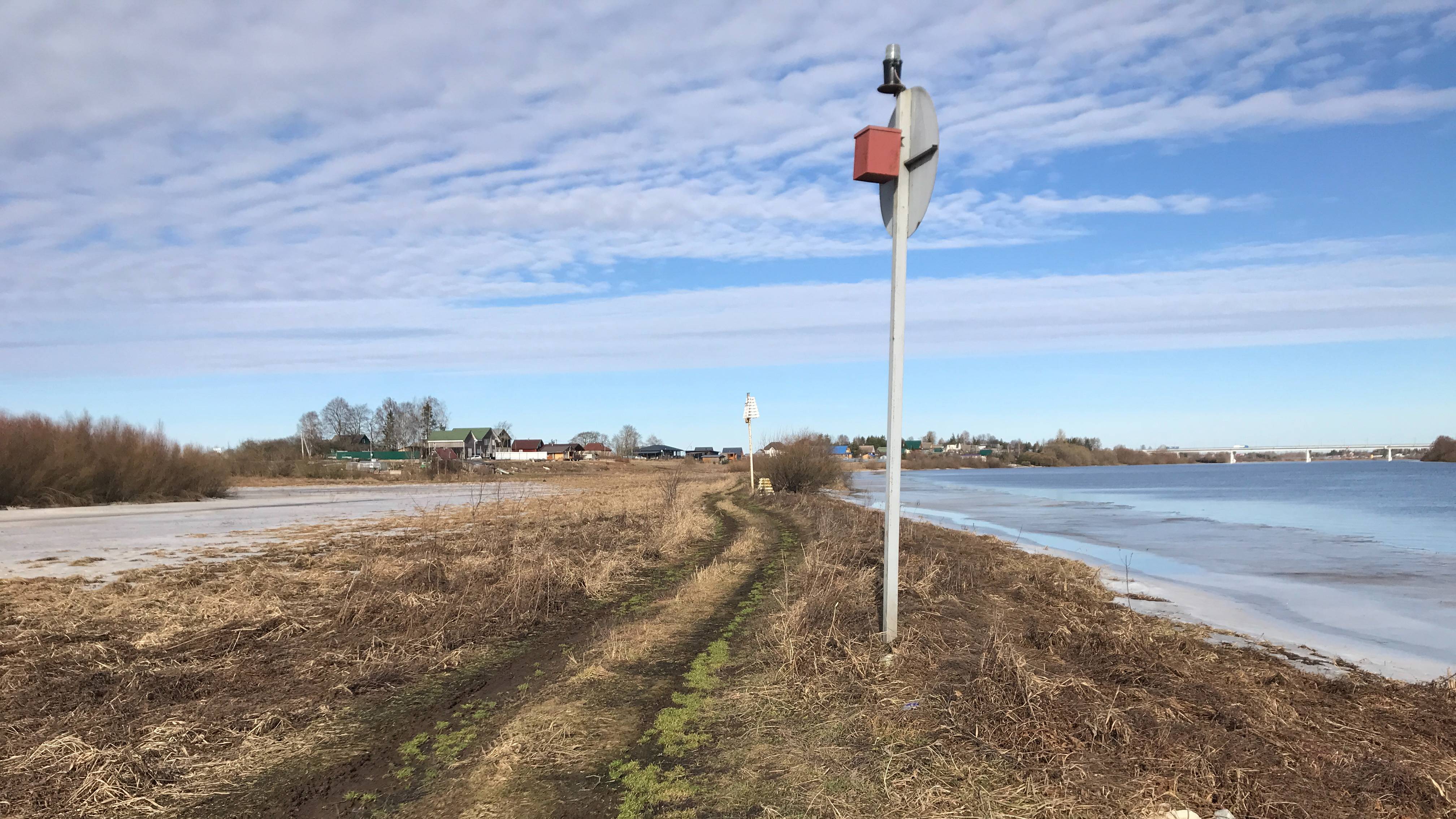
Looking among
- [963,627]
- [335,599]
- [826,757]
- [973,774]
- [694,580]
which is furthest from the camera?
[694,580]

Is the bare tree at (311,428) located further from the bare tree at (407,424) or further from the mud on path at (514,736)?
the mud on path at (514,736)

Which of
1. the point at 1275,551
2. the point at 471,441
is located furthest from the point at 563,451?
the point at 1275,551

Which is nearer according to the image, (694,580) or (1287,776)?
(1287,776)

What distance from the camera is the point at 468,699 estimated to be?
5656 mm

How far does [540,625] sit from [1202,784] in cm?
598

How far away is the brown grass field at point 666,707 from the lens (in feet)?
12.8

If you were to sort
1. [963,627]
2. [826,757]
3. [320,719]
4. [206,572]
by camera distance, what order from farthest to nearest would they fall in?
[206,572] < [963,627] < [320,719] < [826,757]

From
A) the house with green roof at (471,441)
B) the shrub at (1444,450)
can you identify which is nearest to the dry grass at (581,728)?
the house with green roof at (471,441)

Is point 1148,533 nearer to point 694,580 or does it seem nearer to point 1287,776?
point 694,580

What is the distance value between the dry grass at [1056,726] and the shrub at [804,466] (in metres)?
25.6

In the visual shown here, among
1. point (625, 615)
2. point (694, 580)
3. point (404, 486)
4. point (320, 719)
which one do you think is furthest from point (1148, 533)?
point (404, 486)

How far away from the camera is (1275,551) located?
18703mm

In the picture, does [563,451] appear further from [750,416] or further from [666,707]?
[666,707]

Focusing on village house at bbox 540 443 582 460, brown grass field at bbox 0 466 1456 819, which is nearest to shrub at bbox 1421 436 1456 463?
village house at bbox 540 443 582 460
